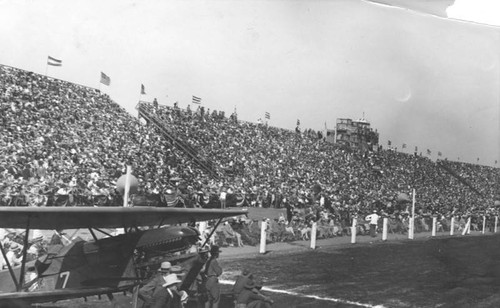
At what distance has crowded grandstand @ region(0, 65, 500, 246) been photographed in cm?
1736

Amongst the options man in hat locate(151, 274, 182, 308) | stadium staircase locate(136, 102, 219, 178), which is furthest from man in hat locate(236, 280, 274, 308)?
stadium staircase locate(136, 102, 219, 178)

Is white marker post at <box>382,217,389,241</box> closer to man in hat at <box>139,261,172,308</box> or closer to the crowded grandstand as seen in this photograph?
the crowded grandstand

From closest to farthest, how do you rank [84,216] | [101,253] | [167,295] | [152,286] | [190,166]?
[167,295]
[152,286]
[84,216]
[101,253]
[190,166]

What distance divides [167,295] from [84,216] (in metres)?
2.37

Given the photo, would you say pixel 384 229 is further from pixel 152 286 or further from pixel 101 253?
pixel 152 286

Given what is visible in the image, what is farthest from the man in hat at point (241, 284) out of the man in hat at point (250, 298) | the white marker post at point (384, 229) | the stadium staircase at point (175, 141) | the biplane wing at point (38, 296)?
A: the stadium staircase at point (175, 141)

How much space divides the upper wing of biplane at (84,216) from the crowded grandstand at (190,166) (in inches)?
134

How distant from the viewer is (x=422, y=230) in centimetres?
2850

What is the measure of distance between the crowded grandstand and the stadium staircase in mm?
75

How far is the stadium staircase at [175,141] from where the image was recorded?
26.1 m

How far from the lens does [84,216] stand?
8070 millimetres

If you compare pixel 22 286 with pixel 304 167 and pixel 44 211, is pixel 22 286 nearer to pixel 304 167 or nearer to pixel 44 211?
pixel 44 211

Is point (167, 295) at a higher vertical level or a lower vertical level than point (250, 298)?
higher

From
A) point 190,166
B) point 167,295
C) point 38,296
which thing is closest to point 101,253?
point 38,296
